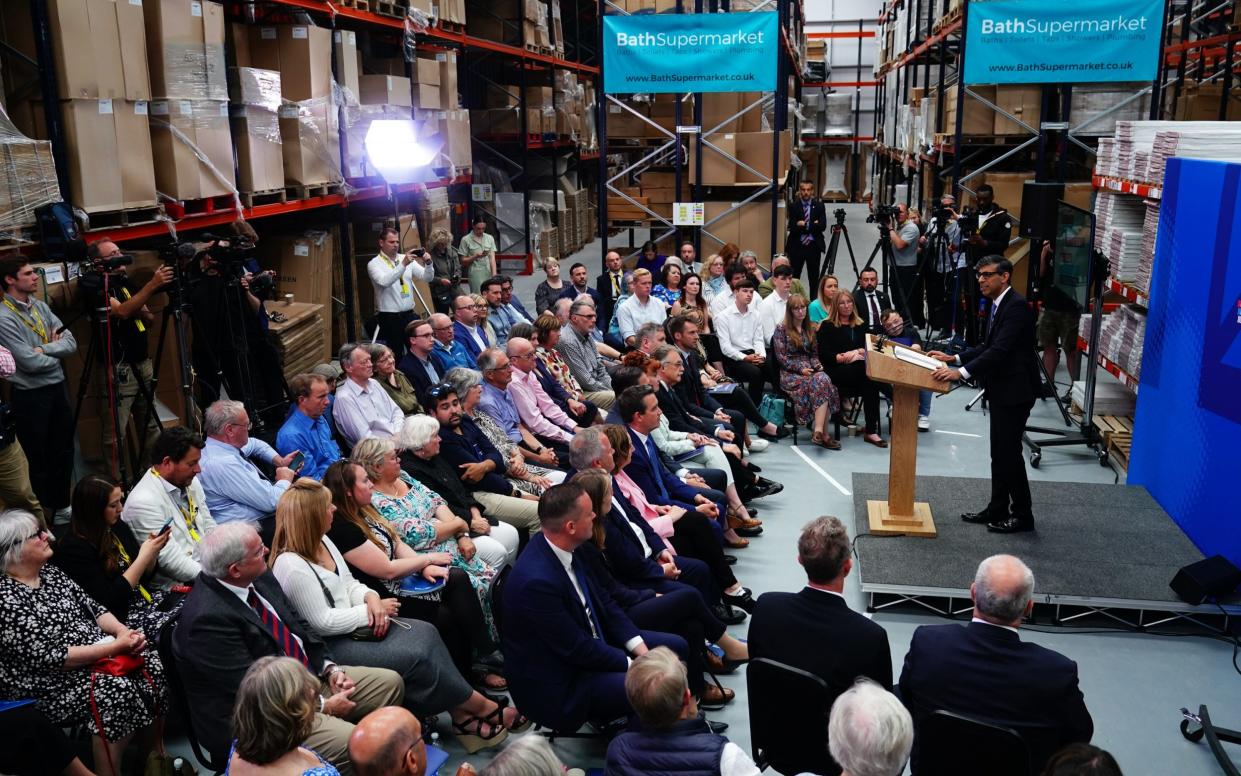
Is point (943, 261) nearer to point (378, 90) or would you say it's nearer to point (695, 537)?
point (378, 90)

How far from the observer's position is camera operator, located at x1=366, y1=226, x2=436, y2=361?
342 inches

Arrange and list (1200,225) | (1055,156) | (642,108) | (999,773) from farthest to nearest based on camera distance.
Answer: (642,108) → (1055,156) → (1200,225) → (999,773)

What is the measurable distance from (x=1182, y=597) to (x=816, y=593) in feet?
9.29

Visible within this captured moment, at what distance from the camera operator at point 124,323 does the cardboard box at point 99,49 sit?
2.90 ft

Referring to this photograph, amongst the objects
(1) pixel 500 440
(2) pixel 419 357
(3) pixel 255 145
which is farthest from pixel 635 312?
(3) pixel 255 145

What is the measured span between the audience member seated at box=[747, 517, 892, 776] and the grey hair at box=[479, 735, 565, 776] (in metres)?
1.16

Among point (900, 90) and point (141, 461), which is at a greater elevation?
point (900, 90)

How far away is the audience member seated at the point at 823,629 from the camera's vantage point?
346cm

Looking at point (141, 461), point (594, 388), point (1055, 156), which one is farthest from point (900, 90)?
point (141, 461)

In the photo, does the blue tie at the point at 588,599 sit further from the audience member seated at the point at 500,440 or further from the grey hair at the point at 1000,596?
the audience member seated at the point at 500,440

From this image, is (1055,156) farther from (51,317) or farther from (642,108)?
(51,317)

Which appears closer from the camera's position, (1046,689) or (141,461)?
(1046,689)

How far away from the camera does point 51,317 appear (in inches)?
209

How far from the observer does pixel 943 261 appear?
1127 centimetres
